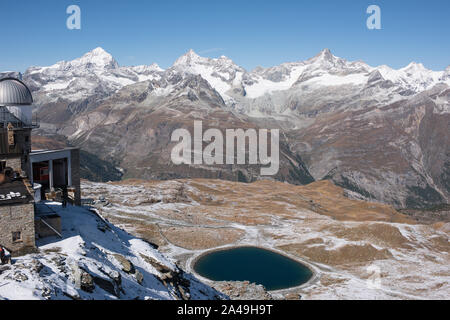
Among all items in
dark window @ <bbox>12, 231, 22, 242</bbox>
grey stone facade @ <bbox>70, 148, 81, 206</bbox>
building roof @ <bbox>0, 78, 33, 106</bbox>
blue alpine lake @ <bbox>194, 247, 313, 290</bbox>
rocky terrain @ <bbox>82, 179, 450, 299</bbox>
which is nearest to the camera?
dark window @ <bbox>12, 231, 22, 242</bbox>

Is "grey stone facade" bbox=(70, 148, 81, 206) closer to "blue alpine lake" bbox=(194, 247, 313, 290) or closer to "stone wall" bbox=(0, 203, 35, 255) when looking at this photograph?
"stone wall" bbox=(0, 203, 35, 255)

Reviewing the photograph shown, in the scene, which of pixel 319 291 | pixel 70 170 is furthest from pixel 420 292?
pixel 70 170

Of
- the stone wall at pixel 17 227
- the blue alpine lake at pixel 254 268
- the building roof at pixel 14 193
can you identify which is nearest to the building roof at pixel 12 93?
the building roof at pixel 14 193

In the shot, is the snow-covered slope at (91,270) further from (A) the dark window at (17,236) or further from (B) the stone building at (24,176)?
(B) the stone building at (24,176)

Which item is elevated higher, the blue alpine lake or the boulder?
the boulder

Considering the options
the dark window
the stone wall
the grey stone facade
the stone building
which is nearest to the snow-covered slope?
the stone wall

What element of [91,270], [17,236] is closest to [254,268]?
[91,270]
